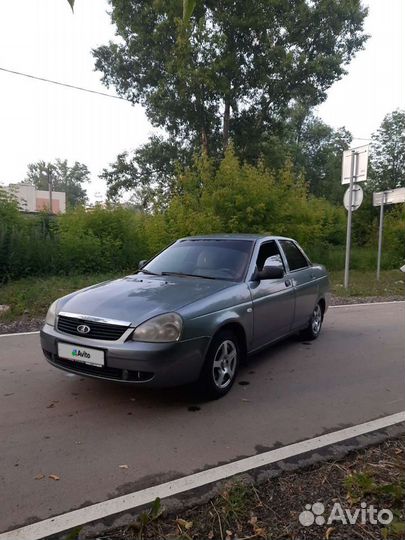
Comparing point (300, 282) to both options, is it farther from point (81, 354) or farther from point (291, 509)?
point (291, 509)

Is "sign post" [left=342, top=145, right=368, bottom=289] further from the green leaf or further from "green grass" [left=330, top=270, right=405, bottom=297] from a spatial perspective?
the green leaf

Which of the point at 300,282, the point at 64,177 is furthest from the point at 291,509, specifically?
the point at 64,177

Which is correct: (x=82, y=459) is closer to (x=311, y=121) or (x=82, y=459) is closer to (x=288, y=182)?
(x=288, y=182)

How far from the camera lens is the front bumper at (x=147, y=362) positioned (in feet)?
11.6

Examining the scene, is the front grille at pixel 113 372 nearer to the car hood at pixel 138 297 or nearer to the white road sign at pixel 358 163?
the car hood at pixel 138 297

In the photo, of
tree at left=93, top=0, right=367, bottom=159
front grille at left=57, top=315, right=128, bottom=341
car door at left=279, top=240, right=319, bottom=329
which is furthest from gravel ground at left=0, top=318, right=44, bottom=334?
tree at left=93, top=0, right=367, bottom=159

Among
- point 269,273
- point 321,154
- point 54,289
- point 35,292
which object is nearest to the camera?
point 269,273

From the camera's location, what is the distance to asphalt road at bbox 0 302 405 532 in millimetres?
2765

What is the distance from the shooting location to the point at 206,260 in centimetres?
507

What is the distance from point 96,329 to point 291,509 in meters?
2.07

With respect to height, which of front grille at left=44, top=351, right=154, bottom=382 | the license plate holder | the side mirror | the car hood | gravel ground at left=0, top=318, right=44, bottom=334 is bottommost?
gravel ground at left=0, top=318, right=44, bottom=334

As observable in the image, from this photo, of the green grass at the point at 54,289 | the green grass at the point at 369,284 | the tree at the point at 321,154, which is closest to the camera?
the green grass at the point at 54,289

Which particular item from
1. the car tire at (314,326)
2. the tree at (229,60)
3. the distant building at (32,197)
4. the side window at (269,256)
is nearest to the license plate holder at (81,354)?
the side window at (269,256)

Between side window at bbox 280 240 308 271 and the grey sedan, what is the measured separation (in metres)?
0.24
